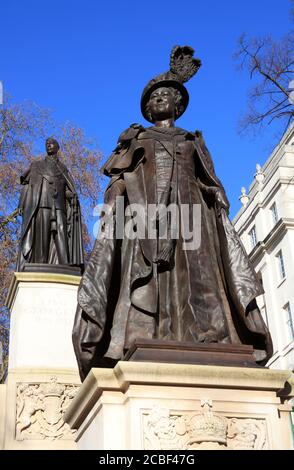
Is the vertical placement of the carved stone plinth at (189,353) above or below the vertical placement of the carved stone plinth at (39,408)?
below

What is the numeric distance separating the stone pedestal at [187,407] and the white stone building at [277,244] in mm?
31332

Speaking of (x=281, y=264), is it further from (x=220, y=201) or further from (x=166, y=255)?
(x=166, y=255)

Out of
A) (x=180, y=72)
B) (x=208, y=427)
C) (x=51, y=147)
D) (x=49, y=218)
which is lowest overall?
(x=208, y=427)

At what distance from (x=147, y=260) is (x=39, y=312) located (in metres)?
3.90

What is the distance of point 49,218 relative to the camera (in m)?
9.69

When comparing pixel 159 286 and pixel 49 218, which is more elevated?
pixel 49 218

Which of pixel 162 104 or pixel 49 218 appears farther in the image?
pixel 49 218

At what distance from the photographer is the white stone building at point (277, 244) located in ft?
119

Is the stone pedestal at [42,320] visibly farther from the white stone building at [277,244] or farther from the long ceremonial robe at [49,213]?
the white stone building at [277,244]

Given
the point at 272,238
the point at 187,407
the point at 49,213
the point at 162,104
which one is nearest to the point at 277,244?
the point at 272,238

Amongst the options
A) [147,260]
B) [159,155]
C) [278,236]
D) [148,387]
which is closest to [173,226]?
[147,260]

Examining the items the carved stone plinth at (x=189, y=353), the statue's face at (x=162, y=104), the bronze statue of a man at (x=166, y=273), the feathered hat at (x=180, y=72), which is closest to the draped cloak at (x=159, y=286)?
the bronze statue of a man at (x=166, y=273)

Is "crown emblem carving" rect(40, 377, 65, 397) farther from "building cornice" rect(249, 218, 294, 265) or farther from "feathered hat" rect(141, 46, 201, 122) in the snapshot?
"building cornice" rect(249, 218, 294, 265)

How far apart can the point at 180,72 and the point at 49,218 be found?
4.33 m
